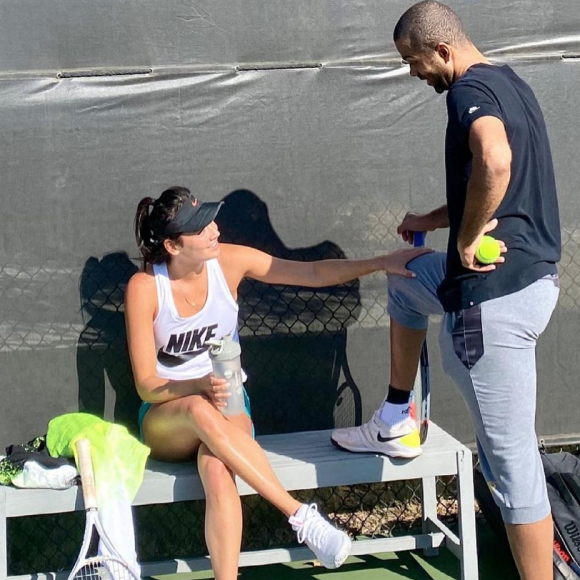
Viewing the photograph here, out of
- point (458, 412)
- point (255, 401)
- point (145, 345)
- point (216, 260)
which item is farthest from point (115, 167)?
point (458, 412)

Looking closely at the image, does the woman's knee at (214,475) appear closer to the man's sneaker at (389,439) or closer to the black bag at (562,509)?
the man's sneaker at (389,439)

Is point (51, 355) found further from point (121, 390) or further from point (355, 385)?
point (355, 385)

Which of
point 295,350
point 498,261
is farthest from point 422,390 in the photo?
point 498,261

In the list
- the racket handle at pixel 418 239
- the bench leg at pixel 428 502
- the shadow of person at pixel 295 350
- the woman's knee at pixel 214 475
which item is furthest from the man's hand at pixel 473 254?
the bench leg at pixel 428 502

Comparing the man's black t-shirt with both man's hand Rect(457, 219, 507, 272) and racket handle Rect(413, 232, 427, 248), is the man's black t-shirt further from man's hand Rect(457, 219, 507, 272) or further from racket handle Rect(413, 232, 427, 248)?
racket handle Rect(413, 232, 427, 248)

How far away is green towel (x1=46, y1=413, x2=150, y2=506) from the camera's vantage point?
122 inches

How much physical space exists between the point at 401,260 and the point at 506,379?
69 cm

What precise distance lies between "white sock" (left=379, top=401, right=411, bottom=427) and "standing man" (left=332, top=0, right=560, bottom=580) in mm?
467

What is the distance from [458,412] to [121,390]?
1.39m

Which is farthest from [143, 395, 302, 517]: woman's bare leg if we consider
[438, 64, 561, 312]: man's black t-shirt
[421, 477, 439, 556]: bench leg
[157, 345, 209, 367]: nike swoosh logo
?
[421, 477, 439, 556]: bench leg

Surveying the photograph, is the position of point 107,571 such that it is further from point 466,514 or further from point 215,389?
point 466,514

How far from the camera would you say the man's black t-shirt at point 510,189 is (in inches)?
101

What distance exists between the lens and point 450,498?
4312mm

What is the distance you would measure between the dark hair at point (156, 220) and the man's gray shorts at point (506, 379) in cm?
108
